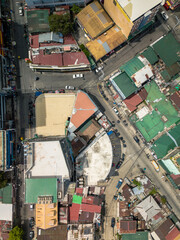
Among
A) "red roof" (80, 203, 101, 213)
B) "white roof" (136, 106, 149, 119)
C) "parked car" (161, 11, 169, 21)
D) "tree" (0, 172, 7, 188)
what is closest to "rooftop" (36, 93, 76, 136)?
"tree" (0, 172, 7, 188)

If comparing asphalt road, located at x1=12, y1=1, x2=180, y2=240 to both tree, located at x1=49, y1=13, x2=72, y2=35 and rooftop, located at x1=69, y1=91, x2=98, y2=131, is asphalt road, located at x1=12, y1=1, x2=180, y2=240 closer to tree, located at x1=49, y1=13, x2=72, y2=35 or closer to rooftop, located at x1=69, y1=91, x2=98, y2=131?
rooftop, located at x1=69, y1=91, x2=98, y2=131

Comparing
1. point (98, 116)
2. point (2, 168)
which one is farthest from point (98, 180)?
point (2, 168)

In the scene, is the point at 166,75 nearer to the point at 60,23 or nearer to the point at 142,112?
the point at 142,112

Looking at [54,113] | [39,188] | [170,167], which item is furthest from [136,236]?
[54,113]

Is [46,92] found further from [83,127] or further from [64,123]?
[83,127]

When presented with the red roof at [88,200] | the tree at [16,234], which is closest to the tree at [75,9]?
the red roof at [88,200]

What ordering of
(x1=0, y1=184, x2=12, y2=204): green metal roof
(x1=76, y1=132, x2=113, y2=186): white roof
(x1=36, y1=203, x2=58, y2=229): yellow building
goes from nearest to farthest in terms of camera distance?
(x1=36, y1=203, x2=58, y2=229): yellow building, (x1=76, y1=132, x2=113, y2=186): white roof, (x1=0, y1=184, x2=12, y2=204): green metal roof
